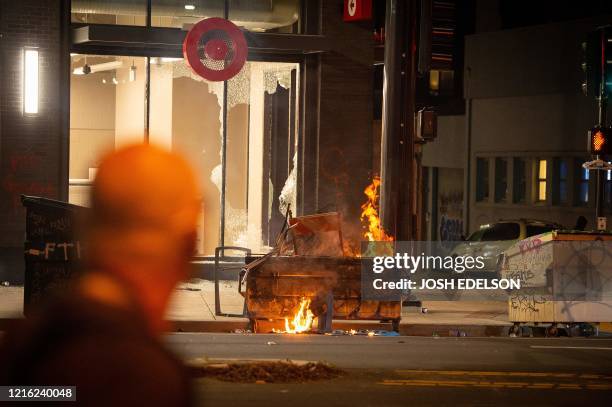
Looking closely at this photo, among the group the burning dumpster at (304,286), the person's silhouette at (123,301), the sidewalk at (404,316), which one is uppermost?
the person's silhouette at (123,301)

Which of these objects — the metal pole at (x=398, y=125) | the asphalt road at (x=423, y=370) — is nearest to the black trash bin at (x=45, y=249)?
the asphalt road at (x=423, y=370)

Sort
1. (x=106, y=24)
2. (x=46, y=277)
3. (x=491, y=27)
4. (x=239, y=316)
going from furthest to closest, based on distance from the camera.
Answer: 1. (x=491, y=27)
2. (x=106, y=24)
3. (x=239, y=316)
4. (x=46, y=277)

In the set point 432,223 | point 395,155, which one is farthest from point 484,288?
point 432,223

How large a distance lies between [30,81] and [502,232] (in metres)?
10.0

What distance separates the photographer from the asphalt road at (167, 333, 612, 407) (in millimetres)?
8977

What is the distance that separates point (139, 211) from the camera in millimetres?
1306

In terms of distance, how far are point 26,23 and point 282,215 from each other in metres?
5.60

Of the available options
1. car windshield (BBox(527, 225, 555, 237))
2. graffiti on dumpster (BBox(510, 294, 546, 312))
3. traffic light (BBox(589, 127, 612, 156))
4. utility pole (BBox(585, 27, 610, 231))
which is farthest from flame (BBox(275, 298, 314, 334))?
car windshield (BBox(527, 225, 555, 237))

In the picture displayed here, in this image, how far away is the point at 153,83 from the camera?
1858cm

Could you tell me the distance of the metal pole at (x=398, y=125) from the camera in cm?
1619

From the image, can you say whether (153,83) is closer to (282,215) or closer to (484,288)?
(282,215)

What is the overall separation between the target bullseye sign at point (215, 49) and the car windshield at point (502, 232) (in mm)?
6908

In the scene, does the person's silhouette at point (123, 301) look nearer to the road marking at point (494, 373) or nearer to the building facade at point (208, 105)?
the road marking at point (494, 373)

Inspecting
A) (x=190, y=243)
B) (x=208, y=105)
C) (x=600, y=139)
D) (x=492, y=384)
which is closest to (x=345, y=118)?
(x=208, y=105)
